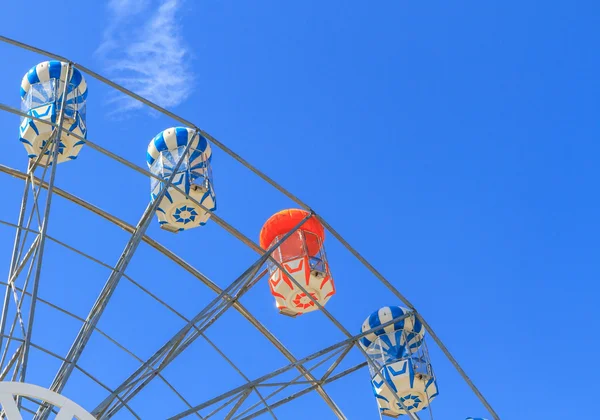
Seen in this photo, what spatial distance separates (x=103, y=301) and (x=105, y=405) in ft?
5.40

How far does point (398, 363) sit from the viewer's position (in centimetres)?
1465

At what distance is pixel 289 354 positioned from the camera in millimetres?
17000

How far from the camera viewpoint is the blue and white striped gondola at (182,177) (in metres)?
14.5

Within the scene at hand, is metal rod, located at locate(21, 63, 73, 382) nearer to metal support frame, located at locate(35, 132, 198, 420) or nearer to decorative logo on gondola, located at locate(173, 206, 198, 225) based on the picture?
metal support frame, located at locate(35, 132, 198, 420)

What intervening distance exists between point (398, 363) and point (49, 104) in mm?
7266

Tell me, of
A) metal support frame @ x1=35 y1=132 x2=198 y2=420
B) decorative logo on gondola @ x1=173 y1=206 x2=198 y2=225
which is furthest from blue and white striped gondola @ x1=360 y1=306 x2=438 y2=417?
metal support frame @ x1=35 y1=132 x2=198 y2=420

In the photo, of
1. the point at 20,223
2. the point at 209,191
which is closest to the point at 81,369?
the point at 20,223

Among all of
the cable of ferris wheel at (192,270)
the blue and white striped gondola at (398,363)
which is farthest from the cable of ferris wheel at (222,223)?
the blue and white striped gondola at (398,363)

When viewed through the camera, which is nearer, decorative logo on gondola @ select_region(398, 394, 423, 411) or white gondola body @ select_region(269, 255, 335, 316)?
white gondola body @ select_region(269, 255, 335, 316)

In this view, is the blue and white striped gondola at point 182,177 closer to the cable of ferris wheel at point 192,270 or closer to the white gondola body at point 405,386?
the cable of ferris wheel at point 192,270

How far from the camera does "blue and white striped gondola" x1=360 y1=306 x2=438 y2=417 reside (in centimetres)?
1461

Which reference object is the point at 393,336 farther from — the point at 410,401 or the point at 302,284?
the point at 302,284

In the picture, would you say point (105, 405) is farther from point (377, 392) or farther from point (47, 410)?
point (377, 392)

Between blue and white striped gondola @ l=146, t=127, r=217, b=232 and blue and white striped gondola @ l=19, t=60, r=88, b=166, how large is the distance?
54.7 inches
